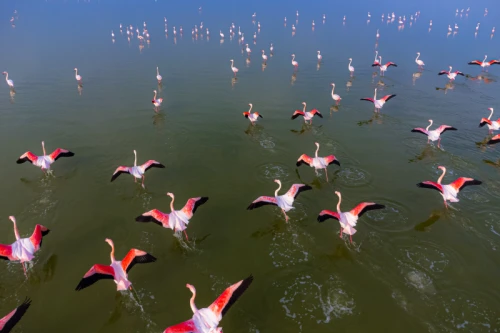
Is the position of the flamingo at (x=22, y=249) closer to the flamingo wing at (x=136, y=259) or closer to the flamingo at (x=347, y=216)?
the flamingo wing at (x=136, y=259)

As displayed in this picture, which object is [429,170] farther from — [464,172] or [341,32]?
[341,32]

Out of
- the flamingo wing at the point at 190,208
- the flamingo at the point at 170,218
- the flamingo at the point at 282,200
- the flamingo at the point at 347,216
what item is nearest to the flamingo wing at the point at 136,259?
the flamingo at the point at 170,218

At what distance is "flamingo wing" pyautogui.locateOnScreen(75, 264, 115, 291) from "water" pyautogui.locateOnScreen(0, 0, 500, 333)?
1031 millimetres

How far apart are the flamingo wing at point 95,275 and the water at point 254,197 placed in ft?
3.38

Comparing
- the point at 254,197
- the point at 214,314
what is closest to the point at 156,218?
the point at 214,314

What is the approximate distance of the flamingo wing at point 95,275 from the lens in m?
6.41

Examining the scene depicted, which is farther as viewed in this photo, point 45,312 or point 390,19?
point 390,19

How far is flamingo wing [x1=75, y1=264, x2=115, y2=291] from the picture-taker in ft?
21.0

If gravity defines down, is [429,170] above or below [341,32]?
below

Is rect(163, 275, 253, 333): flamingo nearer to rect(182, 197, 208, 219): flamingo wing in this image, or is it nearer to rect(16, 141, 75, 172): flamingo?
rect(182, 197, 208, 219): flamingo wing

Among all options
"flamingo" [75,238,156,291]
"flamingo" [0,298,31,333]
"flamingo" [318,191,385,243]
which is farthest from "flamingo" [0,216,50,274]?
"flamingo" [318,191,385,243]

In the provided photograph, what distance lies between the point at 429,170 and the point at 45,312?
13155mm

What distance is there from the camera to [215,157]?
44.9ft

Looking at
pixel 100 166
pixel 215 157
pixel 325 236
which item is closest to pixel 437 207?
pixel 325 236
